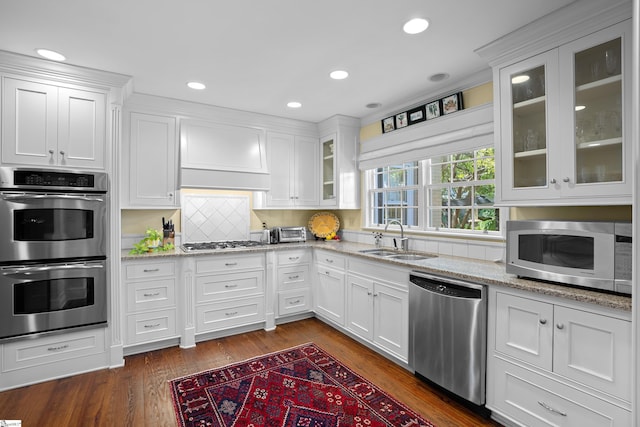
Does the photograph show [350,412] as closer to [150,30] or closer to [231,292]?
[231,292]

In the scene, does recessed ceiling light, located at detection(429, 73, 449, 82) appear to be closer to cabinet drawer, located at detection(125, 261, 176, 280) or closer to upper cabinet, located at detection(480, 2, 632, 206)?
upper cabinet, located at detection(480, 2, 632, 206)

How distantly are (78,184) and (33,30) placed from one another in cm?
108

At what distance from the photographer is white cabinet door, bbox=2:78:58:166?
95.4 inches

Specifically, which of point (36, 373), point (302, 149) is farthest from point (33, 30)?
point (302, 149)

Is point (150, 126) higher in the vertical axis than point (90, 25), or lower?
lower

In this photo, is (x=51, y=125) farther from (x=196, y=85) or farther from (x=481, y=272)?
(x=481, y=272)

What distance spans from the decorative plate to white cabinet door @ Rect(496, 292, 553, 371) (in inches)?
103

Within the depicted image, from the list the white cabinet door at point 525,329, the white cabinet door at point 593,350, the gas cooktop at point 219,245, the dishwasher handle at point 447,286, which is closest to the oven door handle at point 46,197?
the gas cooktop at point 219,245

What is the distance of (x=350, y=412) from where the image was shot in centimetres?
212

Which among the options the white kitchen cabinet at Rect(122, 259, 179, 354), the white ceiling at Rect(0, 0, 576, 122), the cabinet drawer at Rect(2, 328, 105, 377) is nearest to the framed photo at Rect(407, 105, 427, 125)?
the white ceiling at Rect(0, 0, 576, 122)

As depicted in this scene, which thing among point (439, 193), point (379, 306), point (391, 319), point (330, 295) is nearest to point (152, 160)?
point (330, 295)

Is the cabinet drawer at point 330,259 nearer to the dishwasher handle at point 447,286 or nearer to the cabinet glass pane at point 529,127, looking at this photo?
the dishwasher handle at point 447,286

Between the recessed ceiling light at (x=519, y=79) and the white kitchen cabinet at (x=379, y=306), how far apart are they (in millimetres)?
1532

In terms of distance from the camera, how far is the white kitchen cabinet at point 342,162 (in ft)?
13.2
